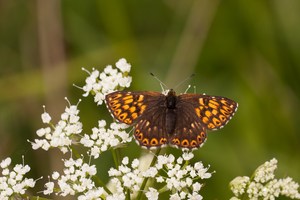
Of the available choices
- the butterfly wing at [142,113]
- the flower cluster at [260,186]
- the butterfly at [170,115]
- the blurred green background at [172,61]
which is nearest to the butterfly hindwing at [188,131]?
the butterfly at [170,115]

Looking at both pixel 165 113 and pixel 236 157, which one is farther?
pixel 236 157

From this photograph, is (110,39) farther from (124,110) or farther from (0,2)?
(124,110)

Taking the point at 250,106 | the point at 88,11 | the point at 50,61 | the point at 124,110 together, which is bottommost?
the point at 124,110

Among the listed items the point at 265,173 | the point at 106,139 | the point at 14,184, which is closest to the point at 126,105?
the point at 106,139

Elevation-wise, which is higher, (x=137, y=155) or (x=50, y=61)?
(x=50, y=61)

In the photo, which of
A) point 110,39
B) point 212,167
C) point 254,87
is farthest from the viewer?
point 110,39

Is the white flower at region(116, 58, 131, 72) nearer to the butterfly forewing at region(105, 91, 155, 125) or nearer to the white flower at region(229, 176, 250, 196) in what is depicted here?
the butterfly forewing at region(105, 91, 155, 125)

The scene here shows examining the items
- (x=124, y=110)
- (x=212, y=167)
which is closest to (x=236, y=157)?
(x=212, y=167)

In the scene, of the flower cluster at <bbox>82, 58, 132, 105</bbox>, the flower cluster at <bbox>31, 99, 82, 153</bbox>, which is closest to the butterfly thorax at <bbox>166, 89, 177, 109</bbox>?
the flower cluster at <bbox>82, 58, 132, 105</bbox>
